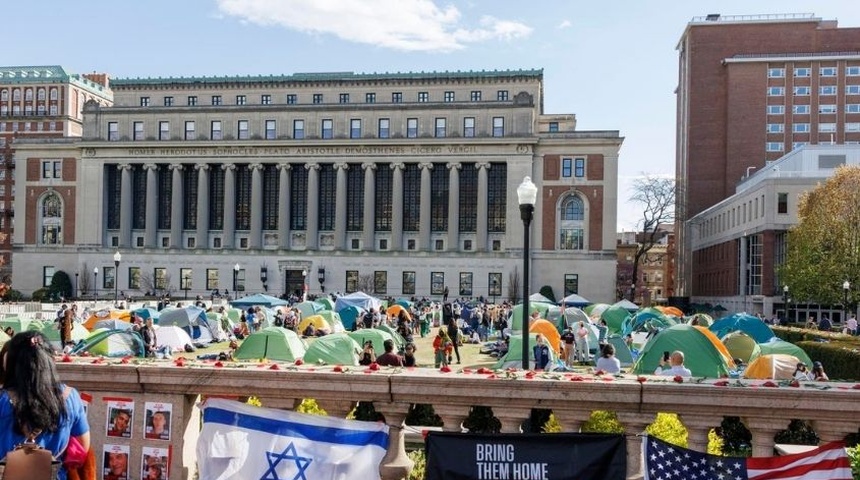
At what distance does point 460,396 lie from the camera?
6238 mm

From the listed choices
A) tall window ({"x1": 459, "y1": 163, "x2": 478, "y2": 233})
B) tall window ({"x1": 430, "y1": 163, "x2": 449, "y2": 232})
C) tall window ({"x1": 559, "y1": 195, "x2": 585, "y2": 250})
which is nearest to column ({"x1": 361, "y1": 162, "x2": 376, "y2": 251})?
tall window ({"x1": 430, "y1": 163, "x2": 449, "y2": 232})

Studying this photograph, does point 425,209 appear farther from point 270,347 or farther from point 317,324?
point 270,347

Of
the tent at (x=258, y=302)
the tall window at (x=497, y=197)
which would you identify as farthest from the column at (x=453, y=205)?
the tent at (x=258, y=302)

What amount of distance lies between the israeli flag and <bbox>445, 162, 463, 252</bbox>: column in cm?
7555

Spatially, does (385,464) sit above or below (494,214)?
below

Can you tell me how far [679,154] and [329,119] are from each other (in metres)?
57.3

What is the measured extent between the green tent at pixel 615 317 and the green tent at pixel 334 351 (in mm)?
21636

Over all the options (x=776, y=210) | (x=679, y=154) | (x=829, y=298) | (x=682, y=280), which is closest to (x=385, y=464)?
(x=829, y=298)

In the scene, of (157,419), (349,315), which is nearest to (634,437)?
(157,419)

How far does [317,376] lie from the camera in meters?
6.37

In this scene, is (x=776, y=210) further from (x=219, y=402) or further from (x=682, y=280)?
(x=219, y=402)

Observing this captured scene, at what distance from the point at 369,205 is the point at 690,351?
208 feet

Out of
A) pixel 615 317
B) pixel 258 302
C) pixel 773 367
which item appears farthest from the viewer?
pixel 258 302

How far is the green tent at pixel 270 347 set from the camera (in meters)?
23.9
